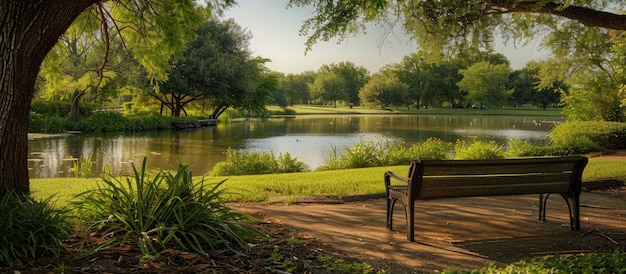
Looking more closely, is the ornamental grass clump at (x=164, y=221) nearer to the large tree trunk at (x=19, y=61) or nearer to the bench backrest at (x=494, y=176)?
the large tree trunk at (x=19, y=61)

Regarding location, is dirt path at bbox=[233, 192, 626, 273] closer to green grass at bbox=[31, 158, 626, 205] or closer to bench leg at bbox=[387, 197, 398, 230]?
bench leg at bbox=[387, 197, 398, 230]

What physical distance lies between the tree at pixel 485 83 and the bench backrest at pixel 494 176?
7882cm

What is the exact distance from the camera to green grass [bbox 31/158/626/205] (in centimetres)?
835

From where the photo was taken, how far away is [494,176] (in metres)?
5.56

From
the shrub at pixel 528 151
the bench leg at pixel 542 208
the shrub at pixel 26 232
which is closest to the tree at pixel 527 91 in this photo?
the shrub at pixel 528 151

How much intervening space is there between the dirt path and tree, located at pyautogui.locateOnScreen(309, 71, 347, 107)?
98.2 m

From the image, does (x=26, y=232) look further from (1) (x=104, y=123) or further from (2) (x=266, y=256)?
(1) (x=104, y=123)

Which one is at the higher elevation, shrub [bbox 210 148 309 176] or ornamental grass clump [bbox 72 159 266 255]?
ornamental grass clump [bbox 72 159 266 255]

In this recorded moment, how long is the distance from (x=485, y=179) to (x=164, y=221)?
3.42 meters

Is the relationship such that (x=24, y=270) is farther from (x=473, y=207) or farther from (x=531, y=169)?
(x=473, y=207)

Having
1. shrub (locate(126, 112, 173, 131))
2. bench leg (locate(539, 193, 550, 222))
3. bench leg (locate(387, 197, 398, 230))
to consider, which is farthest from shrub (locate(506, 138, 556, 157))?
shrub (locate(126, 112, 173, 131))

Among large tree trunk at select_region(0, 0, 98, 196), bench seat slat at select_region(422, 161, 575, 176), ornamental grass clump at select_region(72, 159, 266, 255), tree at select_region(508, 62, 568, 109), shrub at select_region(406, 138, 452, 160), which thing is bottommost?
shrub at select_region(406, 138, 452, 160)

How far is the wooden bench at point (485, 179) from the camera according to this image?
5145 millimetres

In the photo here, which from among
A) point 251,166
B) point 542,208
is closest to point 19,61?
point 542,208
